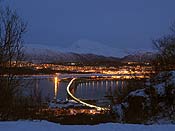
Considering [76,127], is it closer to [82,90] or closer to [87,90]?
[87,90]

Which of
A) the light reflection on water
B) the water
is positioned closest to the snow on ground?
the water

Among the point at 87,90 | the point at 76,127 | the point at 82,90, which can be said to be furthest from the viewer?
the point at 82,90

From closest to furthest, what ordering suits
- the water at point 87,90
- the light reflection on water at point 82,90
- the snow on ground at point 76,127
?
1. the snow on ground at point 76,127
2. the water at point 87,90
3. the light reflection on water at point 82,90

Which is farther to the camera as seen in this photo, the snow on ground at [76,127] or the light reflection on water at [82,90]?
the light reflection on water at [82,90]

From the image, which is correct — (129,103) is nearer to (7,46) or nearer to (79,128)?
(79,128)

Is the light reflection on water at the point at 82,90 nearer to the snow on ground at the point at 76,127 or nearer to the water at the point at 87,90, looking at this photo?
the water at the point at 87,90

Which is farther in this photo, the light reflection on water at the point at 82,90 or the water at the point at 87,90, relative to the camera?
the light reflection on water at the point at 82,90

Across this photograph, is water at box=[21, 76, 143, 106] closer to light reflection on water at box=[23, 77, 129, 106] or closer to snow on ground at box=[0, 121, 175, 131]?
light reflection on water at box=[23, 77, 129, 106]

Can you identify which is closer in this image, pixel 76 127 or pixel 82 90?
pixel 76 127

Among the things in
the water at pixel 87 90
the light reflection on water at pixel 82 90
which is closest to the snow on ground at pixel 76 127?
the water at pixel 87 90

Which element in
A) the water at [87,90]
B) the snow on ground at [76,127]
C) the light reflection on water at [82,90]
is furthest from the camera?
the light reflection on water at [82,90]

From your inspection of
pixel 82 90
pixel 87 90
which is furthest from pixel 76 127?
pixel 82 90

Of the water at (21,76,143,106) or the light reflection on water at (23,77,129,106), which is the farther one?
the light reflection on water at (23,77,129,106)

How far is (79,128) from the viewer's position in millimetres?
8727
